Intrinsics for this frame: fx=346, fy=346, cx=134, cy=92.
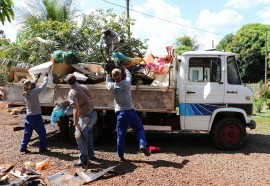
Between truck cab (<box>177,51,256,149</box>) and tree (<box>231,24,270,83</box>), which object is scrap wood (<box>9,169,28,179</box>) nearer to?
truck cab (<box>177,51,256,149</box>)

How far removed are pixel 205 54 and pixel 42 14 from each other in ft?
29.5

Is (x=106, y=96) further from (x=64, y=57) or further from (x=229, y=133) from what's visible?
(x=229, y=133)

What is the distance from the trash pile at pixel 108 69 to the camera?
7.97 meters

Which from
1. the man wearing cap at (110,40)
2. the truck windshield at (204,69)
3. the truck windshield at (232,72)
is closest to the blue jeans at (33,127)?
the man wearing cap at (110,40)

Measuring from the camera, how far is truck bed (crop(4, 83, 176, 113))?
25.0 feet

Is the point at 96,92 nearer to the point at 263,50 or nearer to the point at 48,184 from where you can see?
the point at 48,184

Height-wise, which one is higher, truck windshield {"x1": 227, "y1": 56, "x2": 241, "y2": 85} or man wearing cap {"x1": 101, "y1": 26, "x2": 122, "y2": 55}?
man wearing cap {"x1": 101, "y1": 26, "x2": 122, "y2": 55}

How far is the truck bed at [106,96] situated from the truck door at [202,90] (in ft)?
1.53

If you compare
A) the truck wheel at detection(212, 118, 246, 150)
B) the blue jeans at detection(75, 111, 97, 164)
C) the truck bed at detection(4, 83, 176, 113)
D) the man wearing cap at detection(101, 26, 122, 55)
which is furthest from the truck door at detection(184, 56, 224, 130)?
the blue jeans at detection(75, 111, 97, 164)

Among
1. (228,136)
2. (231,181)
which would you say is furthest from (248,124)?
(231,181)

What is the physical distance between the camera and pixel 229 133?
25.6 ft

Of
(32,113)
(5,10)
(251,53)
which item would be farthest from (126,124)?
(251,53)

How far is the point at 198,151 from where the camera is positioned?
7.82m

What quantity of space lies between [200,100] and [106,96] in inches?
83.8
